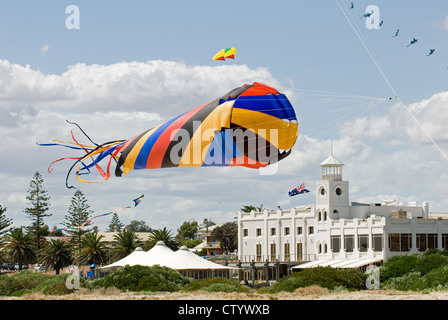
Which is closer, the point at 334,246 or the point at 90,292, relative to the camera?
the point at 90,292

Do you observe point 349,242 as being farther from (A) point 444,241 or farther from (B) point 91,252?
(B) point 91,252

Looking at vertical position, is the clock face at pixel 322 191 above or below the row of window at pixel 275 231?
above

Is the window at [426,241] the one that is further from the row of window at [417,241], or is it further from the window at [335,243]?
the window at [335,243]

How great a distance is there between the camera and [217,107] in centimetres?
2719

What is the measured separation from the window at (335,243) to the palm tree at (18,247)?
3549cm

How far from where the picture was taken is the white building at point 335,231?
7006 centimetres

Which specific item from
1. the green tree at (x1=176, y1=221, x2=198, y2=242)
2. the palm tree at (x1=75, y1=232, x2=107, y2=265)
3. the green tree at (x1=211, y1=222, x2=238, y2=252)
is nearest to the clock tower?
the palm tree at (x1=75, y1=232, x2=107, y2=265)

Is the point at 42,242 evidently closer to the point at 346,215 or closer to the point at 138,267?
the point at 346,215

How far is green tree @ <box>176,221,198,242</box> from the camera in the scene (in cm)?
17462

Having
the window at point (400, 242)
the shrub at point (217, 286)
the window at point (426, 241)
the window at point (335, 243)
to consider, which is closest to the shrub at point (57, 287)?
the shrub at point (217, 286)

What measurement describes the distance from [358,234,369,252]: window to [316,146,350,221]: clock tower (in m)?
4.56

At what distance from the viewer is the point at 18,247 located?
88.1m

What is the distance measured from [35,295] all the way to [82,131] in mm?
11381
